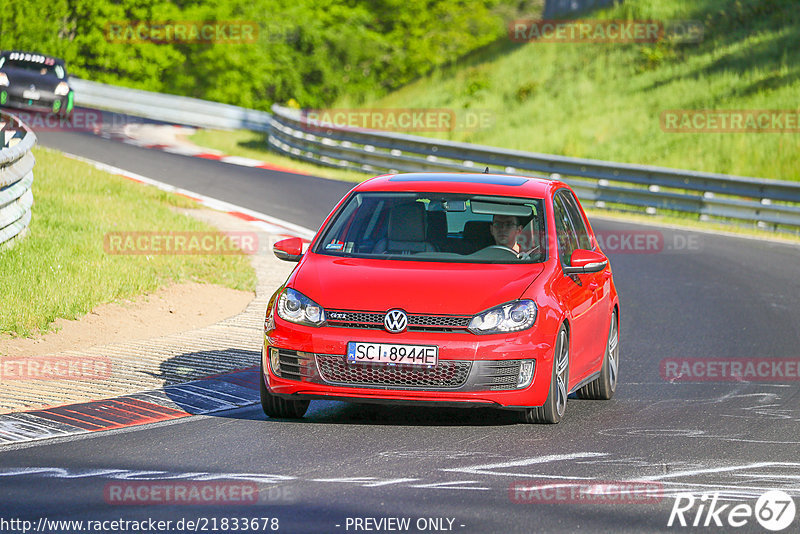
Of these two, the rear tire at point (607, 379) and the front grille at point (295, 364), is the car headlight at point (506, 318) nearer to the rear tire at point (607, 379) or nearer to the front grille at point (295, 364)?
the front grille at point (295, 364)

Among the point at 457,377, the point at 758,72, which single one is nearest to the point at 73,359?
the point at 457,377

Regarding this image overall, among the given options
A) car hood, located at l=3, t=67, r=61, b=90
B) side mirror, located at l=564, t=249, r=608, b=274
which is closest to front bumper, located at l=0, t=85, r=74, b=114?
car hood, located at l=3, t=67, r=61, b=90

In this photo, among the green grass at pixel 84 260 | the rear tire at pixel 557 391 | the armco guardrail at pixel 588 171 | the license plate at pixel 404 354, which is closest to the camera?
the license plate at pixel 404 354

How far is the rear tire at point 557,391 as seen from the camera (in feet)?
26.6

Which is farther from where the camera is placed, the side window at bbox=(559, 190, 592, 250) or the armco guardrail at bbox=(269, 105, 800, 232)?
the armco guardrail at bbox=(269, 105, 800, 232)

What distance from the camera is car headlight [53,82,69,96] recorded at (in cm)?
3281

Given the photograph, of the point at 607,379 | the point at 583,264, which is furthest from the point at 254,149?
the point at 583,264

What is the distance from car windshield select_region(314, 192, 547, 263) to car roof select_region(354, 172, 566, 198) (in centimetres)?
5

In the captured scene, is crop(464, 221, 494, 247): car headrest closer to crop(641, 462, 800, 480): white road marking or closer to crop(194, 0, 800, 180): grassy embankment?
crop(641, 462, 800, 480): white road marking

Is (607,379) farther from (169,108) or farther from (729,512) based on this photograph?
(169,108)

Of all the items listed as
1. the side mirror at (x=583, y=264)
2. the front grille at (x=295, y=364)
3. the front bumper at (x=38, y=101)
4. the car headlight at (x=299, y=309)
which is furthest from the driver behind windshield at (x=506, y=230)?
the front bumper at (x=38, y=101)

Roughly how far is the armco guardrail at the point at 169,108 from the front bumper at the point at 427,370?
32267mm

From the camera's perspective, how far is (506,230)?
886 cm

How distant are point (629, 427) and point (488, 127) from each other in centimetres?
3370
